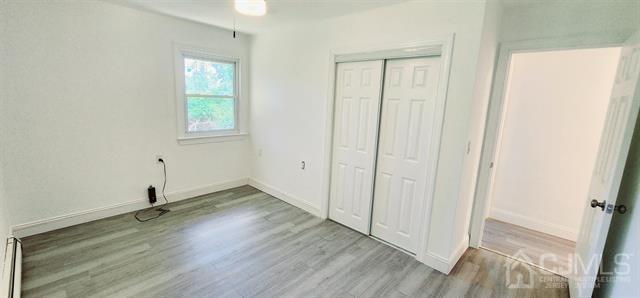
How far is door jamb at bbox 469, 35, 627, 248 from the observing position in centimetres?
220

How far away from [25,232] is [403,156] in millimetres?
3948

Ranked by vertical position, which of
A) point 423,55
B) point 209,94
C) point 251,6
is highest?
point 251,6

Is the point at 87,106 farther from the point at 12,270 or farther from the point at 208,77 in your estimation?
the point at 12,270

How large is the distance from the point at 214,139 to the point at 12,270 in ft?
8.06

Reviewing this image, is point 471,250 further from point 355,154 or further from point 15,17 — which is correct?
point 15,17

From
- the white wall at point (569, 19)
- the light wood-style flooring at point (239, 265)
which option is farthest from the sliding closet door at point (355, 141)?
the white wall at point (569, 19)

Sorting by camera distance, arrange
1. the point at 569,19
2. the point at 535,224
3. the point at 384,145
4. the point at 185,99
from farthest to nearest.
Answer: the point at 185,99, the point at 535,224, the point at 384,145, the point at 569,19

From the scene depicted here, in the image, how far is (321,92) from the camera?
3352mm

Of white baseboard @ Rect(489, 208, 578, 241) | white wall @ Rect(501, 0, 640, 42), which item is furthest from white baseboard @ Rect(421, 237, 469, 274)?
white wall @ Rect(501, 0, 640, 42)

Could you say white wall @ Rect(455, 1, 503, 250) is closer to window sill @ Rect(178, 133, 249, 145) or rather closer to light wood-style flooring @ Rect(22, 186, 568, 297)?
light wood-style flooring @ Rect(22, 186, 568, 297)

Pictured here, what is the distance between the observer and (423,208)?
2.57m

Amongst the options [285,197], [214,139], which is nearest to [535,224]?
[285,197]

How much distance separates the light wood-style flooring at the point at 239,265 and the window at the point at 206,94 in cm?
140

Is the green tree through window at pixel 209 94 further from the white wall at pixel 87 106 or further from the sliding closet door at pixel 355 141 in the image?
the sliding closet door at pixel 355 141
